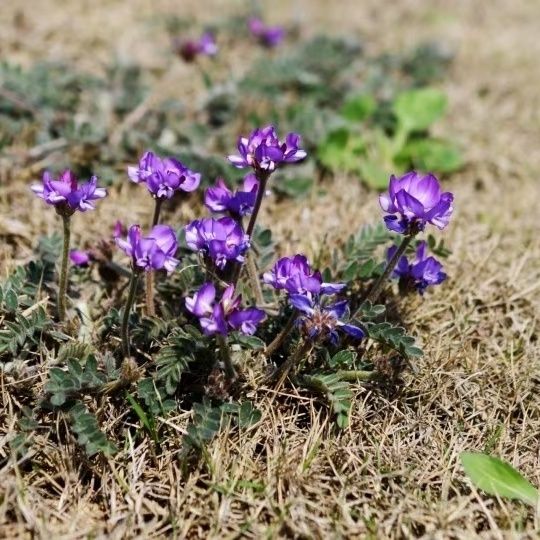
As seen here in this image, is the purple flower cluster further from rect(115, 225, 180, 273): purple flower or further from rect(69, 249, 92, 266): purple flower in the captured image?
rect(69, 249, 92, 266): purple flower

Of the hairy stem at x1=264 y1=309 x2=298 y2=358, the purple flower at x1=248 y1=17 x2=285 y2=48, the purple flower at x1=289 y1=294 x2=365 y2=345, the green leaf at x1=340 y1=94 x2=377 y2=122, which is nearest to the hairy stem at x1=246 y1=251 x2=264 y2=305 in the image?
the hairy stem at x1=264 y1=309 x2=298 y2=358

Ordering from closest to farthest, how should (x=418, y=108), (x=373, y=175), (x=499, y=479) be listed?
(x=499, y=479)
(x=373, y=175)
(x=418, y=108)

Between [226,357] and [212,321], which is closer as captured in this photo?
[212,321]

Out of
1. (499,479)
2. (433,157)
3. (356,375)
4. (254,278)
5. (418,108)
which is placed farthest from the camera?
(418,108)

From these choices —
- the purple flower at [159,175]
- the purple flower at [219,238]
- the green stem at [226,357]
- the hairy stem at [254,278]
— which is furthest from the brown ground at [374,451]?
the purple flower at [159,175]

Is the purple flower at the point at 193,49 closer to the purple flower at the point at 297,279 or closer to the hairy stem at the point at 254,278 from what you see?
the hairy stem at the point at 254,278

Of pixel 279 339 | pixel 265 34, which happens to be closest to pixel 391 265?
pixel 279 339

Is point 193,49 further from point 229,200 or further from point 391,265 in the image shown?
point 391,265

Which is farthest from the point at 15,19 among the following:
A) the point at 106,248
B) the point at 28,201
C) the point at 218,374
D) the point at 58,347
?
the point at 218,374
